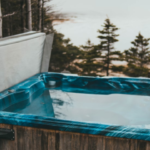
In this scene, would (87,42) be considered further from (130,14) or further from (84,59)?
(130,14)

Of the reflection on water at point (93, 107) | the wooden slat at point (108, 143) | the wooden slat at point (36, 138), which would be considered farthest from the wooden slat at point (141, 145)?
the reflection on water at point (93, 107)

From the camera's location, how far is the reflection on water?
2.01 meters

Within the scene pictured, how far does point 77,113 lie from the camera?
2.12 metres

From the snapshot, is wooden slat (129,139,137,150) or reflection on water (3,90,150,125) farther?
reflection on water (3,90,150,125)

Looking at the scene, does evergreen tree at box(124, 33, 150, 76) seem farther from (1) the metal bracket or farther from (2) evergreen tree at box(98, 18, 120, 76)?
(1) the metal bracket

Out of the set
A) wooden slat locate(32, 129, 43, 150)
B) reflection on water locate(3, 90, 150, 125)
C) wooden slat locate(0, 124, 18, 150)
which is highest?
wooden slat locate(32, 129, 43, 150)

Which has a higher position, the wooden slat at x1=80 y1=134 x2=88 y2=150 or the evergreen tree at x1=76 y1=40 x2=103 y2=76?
the wooden slat at x1=80 y1=134 x2=88 y2=150

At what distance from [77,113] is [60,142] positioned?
875 millimetres

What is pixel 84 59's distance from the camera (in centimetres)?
980

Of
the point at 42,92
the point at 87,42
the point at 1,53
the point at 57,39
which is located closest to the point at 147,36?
the point at 87,42

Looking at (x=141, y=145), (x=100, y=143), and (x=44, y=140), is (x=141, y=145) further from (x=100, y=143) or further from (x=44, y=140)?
Answer: (x=44, y=140)

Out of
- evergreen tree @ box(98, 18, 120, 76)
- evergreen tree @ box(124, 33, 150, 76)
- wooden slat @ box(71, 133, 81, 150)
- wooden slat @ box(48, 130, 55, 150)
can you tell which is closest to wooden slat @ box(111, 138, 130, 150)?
wooden slat @ box(71, 133, 81, 150)

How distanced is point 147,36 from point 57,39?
4.17m

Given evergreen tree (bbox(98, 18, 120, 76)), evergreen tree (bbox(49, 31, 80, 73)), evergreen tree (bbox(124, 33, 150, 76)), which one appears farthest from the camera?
evergreen tree (bbox(49, 31, 80, 73))
